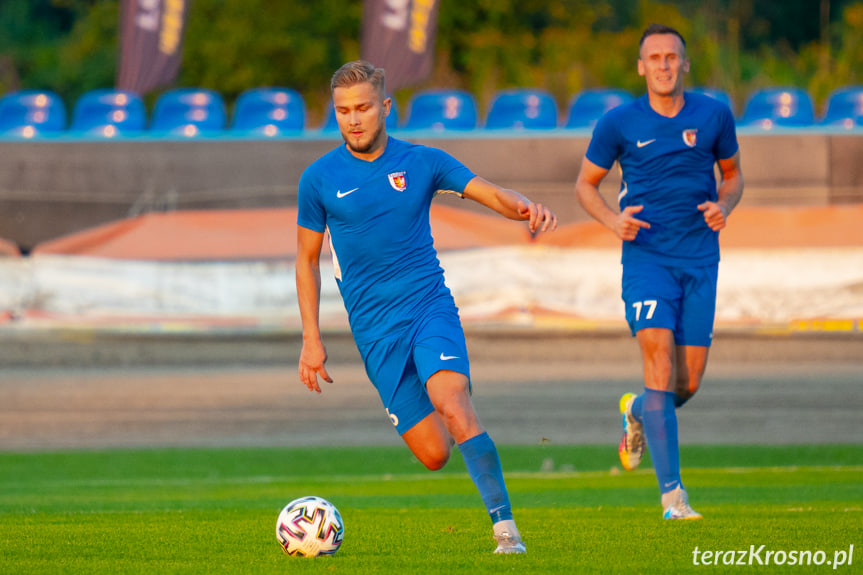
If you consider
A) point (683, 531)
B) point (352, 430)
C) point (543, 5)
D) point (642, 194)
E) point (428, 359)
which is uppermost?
point (543, 5)

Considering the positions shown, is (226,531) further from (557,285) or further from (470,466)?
(557,285)

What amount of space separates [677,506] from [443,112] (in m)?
15.2

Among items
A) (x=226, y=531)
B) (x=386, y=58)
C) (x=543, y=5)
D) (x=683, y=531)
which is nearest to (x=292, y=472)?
(x=226, y=531)

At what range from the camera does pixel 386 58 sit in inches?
→ 969

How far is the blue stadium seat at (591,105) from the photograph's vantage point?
21094 millimetres

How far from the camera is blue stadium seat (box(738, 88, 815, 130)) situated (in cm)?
2111

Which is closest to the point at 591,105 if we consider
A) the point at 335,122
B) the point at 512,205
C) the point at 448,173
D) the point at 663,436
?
the point at 335,122

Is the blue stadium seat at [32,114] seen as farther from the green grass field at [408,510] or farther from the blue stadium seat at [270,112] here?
the green grass field at [408,510]

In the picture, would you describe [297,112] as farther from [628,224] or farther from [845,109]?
[628,224]

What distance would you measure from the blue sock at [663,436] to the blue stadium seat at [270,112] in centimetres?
1518

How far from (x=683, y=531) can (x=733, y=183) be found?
2247 mm

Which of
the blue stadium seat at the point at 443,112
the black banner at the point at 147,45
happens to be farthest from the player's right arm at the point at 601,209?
the black banner at the point at 147,45

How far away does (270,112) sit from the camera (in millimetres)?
22672

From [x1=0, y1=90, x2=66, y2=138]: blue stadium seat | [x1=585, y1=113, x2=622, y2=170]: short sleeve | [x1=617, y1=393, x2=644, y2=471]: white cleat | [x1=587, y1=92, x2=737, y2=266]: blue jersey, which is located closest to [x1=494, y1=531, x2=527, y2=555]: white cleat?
[x1=587, y1=92, x2=737, y2=266]: blue jersey
